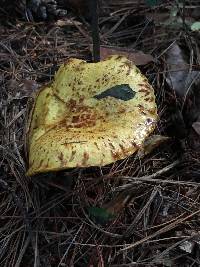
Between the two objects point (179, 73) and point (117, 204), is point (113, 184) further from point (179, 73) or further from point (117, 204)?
point (179, 73)

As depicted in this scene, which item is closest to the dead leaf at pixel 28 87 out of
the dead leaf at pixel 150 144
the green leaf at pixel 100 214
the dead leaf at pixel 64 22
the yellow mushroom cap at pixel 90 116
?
the yellow mushroom cap at pixel 90 116

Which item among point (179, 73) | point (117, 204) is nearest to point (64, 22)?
point (179, 73)

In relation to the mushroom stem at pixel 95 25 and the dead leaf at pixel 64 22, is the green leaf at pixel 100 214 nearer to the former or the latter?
the mushroom stem at pixel 95 25

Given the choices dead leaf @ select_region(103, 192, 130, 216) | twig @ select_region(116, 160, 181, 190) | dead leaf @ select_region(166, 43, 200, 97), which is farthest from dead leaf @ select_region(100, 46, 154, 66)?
dead leaf @ select_region(103, 192, 130, 216)

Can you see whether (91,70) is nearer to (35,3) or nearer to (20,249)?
(20,249)

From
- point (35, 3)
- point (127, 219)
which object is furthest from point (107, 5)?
point (127, 219)
